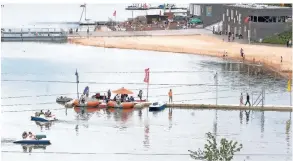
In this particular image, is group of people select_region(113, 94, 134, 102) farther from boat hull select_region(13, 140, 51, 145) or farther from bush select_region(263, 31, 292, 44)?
bush select_region(263, 31, 292, 44)

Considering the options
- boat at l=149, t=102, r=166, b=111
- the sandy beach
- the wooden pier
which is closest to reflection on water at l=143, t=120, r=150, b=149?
boat at l=149, t=102, r=166, b=111

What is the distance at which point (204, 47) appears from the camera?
102 m

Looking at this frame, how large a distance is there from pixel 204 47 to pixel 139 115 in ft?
154

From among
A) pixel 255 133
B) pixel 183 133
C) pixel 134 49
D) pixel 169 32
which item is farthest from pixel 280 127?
pixel 169 32

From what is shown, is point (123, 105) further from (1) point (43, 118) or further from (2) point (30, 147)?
(2) point (30, 147)

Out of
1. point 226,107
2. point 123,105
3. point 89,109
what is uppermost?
point 123,105

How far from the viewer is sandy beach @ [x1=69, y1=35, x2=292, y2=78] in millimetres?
86500

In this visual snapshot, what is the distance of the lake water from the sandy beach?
128 inches

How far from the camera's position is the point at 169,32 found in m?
Result: 120

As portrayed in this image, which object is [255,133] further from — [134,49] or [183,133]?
[134,49]

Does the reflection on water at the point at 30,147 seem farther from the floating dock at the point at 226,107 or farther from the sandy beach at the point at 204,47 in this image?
the sandy beach at the point at 204,47

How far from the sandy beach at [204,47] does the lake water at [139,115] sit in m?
3.25

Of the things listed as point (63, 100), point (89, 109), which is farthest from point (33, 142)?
point (63, 100)

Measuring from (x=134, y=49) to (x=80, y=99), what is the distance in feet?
154
